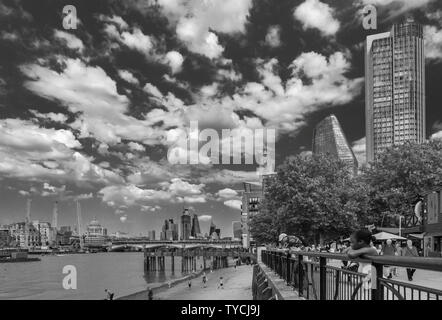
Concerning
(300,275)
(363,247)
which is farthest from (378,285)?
(300,275)

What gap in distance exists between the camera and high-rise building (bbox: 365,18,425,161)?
46.3 meters

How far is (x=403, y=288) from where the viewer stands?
4875 millimetres

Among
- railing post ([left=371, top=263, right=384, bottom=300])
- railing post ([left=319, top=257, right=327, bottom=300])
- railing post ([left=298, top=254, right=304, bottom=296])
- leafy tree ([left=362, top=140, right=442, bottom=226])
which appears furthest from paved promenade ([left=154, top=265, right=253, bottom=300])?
railing post ([left=371, top=263, right=384, bottom=300])

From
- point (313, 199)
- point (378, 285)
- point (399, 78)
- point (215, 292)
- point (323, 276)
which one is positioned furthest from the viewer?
point (215, 292)

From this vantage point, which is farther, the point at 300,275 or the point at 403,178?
the point at 403,178

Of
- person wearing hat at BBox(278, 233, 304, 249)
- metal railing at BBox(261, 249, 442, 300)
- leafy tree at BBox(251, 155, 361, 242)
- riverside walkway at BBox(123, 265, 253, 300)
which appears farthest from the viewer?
riverside walkway at BBox(123, 265, 253, 300)

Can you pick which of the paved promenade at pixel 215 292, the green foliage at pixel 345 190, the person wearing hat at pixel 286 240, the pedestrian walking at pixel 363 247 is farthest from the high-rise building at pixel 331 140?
the pedestrian walking at pixel 363 247

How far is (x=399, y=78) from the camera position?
2105 inches

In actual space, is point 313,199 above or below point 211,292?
above

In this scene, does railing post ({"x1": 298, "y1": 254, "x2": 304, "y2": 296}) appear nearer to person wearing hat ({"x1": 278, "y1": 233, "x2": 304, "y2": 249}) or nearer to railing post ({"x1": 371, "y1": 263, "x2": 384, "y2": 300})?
railing post ({"x1": 371, "y1": 263, "x2": 384, "y2": 300})

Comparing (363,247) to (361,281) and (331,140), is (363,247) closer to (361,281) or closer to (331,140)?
(361,281)

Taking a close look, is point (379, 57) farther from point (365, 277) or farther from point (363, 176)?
point (365, 277)

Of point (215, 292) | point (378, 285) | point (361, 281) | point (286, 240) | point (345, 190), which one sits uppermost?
→ point (345, 190)

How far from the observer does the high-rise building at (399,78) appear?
152 feet
